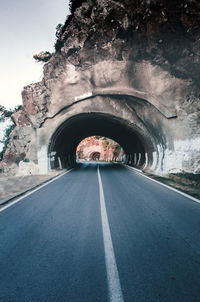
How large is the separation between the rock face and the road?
927 cm

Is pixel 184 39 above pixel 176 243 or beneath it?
above

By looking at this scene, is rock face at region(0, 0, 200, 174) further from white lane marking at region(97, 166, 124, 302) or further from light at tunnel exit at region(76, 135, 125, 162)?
light at tunnel exit at region(76, 135, 125, 162)

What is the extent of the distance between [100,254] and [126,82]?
1378cm

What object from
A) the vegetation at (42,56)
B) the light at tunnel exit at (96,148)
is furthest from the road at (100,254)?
the light at tunnel exit at (96,148)

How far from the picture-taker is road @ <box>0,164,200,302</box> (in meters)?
1.94

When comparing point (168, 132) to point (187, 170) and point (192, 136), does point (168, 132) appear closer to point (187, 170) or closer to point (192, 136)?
point (192, 136)

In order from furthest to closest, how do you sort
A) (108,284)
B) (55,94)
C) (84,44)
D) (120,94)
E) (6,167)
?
(6,167), (55,94), (120,94), (84,44), (108,284)

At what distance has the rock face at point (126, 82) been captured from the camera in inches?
419

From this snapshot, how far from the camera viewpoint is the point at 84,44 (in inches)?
515

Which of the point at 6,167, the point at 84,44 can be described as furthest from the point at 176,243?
the point at 6,167

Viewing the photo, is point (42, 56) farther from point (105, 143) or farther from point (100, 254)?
point (105, 143)

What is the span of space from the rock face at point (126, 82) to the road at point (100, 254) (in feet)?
30.4

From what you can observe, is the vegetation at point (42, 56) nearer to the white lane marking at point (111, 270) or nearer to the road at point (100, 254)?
the road at point (100, 254)

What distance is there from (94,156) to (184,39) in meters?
62.4
